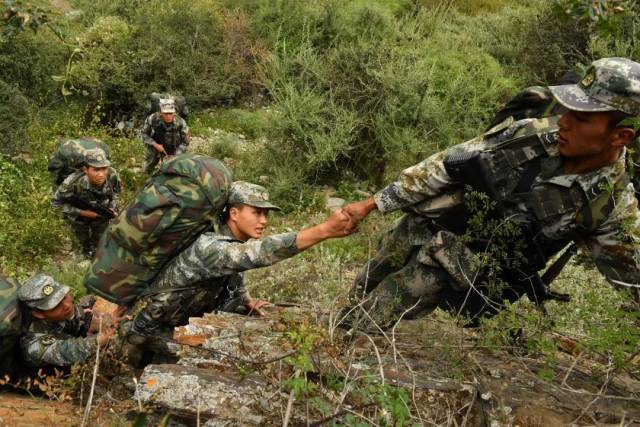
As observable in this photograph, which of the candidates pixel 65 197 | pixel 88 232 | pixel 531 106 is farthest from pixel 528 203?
pixel 88 232

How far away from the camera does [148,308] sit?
11.3ft

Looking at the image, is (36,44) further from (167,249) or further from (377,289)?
(377,289)

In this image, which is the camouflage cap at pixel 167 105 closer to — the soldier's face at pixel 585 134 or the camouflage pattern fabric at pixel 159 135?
the camouflage pattern fabric at pixel 159 135

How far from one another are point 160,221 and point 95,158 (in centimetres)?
317

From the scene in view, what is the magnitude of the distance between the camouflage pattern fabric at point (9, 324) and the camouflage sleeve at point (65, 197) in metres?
2.40

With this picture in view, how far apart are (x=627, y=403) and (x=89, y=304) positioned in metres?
4.03

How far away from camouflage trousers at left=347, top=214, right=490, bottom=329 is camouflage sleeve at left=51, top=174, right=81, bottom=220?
12.6ft

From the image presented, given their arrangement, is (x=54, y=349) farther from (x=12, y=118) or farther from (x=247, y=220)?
(x=12, y=118)

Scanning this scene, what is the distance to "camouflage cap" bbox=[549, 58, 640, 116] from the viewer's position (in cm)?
245

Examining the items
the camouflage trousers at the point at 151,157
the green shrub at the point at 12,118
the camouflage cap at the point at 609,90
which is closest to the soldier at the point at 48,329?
the camouflage cap at the point at 609,90

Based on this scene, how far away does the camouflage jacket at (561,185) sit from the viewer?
2643mm

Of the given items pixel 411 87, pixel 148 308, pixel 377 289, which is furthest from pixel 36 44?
pixel 377 289

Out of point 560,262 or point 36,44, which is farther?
point 36,44

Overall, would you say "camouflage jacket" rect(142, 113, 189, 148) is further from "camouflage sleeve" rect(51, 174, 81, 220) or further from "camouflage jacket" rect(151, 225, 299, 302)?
"camouflage jacket" rect(151, 225, 299, 302)
